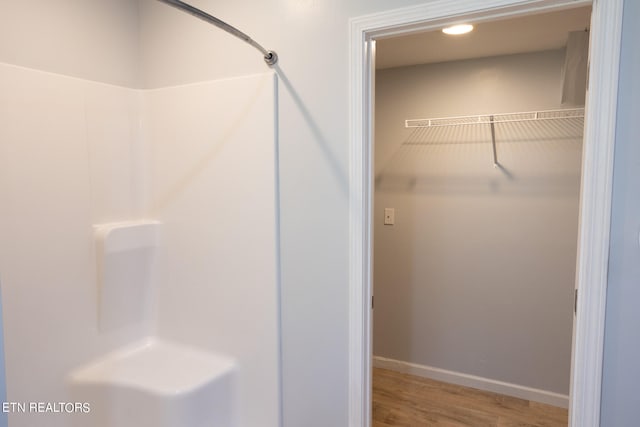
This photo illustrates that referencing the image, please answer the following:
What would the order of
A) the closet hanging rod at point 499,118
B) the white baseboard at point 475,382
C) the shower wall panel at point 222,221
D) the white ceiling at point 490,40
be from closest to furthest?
the shower wall panel at point 222,221
the white ceiling at point 490,40
the closet hanging rod at point 499,118
the white baseboard at point 475,382

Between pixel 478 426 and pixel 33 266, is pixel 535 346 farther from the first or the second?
pixel 33 266

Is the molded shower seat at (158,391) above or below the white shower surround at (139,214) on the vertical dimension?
below

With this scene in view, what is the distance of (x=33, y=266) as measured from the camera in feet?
5.57

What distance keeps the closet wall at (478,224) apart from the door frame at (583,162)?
4.71 ft

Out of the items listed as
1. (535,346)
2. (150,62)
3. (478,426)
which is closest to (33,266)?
(150,62)

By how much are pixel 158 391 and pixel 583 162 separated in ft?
6.12

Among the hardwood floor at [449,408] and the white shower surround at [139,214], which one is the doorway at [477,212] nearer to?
the hardwood floor at [449,408]

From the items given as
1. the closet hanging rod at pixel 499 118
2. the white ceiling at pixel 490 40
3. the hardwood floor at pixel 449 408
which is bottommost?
the hardwood floor at pixel 449 408

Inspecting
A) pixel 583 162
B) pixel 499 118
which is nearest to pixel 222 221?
pixel 583 162

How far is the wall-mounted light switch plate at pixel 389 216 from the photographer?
3.06 metres

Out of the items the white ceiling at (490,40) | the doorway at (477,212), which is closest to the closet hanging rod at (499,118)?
the doorway at (477,212)

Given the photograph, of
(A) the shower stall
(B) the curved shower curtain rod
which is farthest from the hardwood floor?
(B) the curved shower curtain rod

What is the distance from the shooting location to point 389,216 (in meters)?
3.08

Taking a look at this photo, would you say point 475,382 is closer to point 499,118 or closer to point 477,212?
point 477,212
